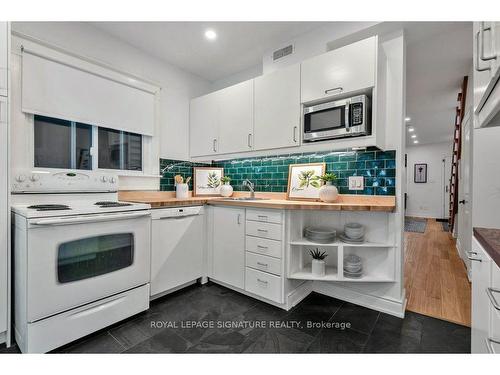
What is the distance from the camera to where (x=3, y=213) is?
155cm

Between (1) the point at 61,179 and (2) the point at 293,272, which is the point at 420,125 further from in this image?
(1) the point at 61,179

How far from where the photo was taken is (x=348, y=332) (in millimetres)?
1759

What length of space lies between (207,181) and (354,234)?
1.80 m

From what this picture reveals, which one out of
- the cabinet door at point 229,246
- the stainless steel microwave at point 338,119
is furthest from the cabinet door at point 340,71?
the cabinet door at point 229,246

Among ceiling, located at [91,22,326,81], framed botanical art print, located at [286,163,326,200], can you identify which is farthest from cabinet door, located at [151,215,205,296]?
ceiling, located at [91,22,326,81]

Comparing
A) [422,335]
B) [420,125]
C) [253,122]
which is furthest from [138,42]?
[420,125]

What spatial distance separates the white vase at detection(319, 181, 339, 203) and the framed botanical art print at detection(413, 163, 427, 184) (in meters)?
7.50

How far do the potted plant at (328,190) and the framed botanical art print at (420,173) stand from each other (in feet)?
24.5

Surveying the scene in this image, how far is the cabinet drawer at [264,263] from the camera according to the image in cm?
205

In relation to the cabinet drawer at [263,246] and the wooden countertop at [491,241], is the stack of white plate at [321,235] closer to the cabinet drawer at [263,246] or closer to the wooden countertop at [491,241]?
the cabinet drawer at [263,246]

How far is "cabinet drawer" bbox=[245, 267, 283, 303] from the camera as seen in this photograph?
6.69 feet

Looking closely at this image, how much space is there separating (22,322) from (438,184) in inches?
375

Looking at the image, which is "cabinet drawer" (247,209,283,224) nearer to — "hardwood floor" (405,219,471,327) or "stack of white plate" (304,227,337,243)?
"stack of white plate" (304,227,337,243)

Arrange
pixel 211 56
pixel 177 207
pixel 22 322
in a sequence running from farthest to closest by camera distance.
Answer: pixel 211 56 < pixel 177 207 < pixel 22 322
